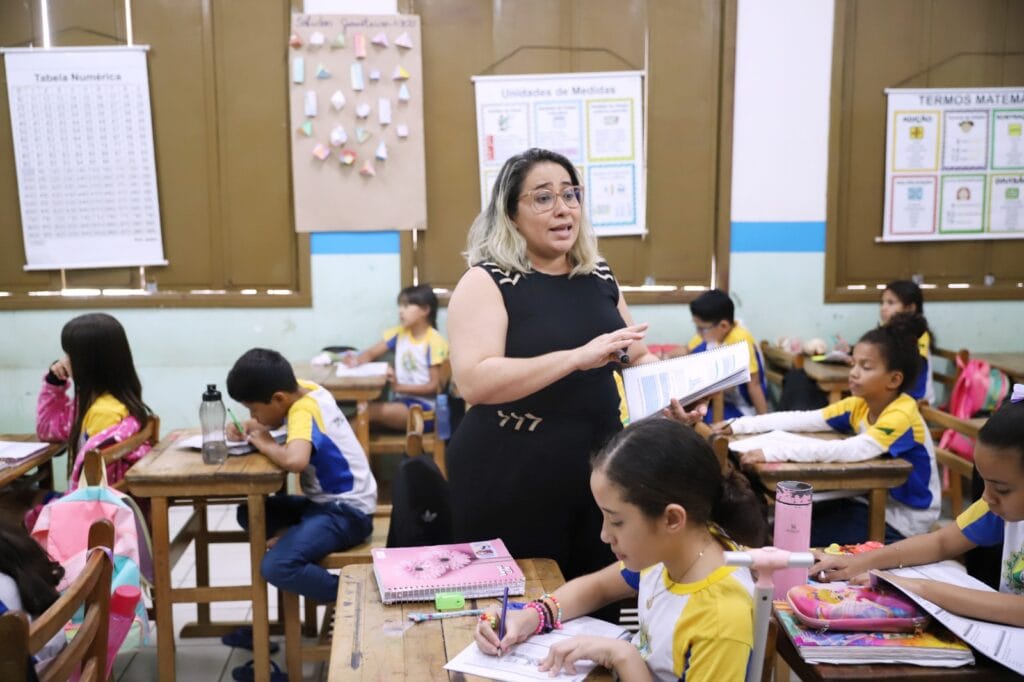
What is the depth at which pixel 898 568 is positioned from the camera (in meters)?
1.72

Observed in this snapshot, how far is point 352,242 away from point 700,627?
3706mm

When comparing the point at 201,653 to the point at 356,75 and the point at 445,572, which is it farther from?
the point at 356,75

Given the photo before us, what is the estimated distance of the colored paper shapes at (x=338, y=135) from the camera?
4.54 meters

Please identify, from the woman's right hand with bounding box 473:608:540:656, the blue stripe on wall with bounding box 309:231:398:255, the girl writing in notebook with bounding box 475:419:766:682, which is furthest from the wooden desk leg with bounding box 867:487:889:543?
the blue stripe on wall with bounding box 309:231:398:255

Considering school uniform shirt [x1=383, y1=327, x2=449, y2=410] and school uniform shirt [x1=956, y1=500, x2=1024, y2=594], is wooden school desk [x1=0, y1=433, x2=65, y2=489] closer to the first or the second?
school uniform shirt [x1=383, y1=327, x2=449, y2=410]

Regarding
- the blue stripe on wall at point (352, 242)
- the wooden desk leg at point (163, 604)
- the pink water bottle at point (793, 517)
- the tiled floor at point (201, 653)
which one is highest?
the blue stripe on wall at point (352, 242)

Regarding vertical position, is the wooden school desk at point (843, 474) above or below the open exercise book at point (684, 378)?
below

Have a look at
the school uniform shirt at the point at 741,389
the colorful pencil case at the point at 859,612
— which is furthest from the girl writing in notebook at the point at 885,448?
the school uniform shirt at the point at 741,389

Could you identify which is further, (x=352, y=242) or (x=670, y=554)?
(x=352, y=242)

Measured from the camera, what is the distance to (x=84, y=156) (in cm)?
457

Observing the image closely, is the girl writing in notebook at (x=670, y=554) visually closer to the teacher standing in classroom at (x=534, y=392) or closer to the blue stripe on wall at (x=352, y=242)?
the teacher standing in classroom at (x=534, y=392)

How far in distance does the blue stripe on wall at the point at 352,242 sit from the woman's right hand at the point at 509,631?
342cm

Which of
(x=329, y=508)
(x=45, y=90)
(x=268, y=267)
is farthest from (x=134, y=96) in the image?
(x=329, y=508)

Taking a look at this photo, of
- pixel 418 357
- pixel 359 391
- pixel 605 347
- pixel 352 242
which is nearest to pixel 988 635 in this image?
pixel 605 347
